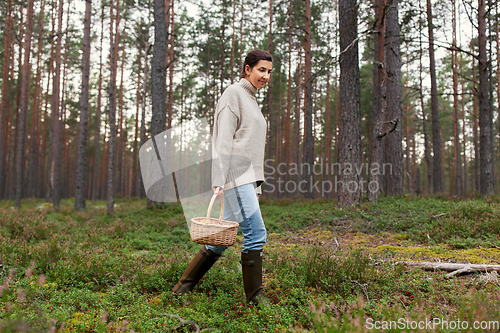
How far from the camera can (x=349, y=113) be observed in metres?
8.69

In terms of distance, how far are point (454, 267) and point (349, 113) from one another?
5655 millimetres

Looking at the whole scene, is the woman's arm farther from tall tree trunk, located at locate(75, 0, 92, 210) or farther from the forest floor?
tall tree trunk, located at locate(75, 0, 92, 210)

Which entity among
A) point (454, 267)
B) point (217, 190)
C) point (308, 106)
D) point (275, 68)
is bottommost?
point (454, 267)

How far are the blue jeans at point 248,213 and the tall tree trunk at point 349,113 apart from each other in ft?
20.4

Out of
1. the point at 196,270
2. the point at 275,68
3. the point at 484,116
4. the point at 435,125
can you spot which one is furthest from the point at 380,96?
the point at 275,68

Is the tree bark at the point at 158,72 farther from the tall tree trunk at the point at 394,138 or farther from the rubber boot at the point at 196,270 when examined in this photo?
the rubber boot at the point at 196,270

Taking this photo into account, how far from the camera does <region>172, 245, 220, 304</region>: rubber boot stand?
3170 millimetres

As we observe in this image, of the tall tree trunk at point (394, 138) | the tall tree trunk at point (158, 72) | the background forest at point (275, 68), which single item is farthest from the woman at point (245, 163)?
the tall tree trunk at point (394, 138)

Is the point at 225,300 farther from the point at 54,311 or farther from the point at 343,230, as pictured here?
the point at 343,230

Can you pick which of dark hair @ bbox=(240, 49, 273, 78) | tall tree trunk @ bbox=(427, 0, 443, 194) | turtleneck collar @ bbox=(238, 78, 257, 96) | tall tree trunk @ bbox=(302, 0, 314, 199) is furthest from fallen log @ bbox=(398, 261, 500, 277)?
tall tree trunk @ bbox=(427, 0, 443, 194)

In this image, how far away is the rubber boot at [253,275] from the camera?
9.49 feet

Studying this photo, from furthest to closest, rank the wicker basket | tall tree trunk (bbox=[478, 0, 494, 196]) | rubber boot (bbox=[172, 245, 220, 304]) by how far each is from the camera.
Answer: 1. tall tree trunk (bbox=[478, 0, 494, 196])
2. rubber boot (bbox=[172, 245, 220, 304])
3. the wicker basket

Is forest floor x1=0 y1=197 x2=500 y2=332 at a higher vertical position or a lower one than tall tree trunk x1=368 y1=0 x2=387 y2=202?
lower

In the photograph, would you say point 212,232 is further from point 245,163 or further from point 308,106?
point 308,106
